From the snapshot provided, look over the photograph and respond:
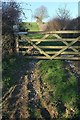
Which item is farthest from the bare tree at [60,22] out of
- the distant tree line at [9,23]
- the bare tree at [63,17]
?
the distant tree line at [9,23]

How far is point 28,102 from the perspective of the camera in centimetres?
704

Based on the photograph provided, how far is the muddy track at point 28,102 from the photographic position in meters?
6.31

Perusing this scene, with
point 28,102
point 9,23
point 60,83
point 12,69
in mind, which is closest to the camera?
point 28,102

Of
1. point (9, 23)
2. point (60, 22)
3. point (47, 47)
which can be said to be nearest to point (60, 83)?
point (47, 47)

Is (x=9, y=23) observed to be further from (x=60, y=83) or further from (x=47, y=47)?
(x=60, y=83)

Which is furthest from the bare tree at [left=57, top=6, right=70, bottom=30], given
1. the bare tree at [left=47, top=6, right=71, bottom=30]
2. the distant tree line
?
the distant tree line

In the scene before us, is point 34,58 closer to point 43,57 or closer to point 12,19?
point 43,57

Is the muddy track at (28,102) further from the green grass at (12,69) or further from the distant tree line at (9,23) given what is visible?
the distant tree line at (9,23)

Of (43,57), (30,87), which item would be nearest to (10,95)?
(30,87)

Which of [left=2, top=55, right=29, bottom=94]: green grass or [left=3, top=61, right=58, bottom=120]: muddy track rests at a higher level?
[left=2, top=55, right=29, bottom=94]: green grass

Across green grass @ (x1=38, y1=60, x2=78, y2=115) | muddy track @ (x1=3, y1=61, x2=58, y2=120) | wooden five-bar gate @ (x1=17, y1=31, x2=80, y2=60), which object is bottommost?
muddy track @ (x1=3, y1=61, x2=58, y2=120)

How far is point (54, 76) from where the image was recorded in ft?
29.3

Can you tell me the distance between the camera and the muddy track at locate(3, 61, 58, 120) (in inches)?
248

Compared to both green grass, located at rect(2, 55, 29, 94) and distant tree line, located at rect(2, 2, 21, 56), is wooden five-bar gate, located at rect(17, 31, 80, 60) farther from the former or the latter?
green grass, located at rect(2, 55, 29, 94)
